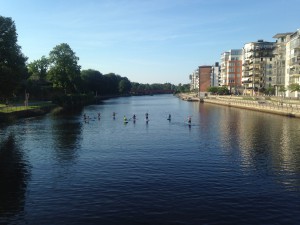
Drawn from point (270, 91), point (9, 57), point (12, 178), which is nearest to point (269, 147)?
point (12, 178)

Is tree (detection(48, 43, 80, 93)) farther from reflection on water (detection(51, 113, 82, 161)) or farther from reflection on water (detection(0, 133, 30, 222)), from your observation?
reflection on water (detection(0, 133, 30, 222))

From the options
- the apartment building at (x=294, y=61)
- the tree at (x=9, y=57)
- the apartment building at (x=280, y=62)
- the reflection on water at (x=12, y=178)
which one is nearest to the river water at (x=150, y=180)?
the reflection on water at (x=12, y=178)

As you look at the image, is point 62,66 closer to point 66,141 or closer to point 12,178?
point 66,141

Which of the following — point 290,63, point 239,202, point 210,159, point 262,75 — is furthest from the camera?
point 262,75

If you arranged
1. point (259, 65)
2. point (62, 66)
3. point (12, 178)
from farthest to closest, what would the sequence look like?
1. point (259, 65)
2. point (62, 66)
3. point (12, 178)

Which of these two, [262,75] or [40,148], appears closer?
[40,148]

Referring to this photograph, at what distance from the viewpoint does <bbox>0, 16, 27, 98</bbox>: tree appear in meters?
76.2

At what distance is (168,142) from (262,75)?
14112cm

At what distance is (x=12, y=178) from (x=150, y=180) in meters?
14.5

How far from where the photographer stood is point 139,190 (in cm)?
2970

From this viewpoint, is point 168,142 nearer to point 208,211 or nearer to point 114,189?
point 114,189

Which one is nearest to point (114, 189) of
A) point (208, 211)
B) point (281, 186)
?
point (208, 211)

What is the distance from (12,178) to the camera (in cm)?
3422

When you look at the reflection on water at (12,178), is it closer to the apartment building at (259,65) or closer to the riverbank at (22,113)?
the riverbank at (22,113)
